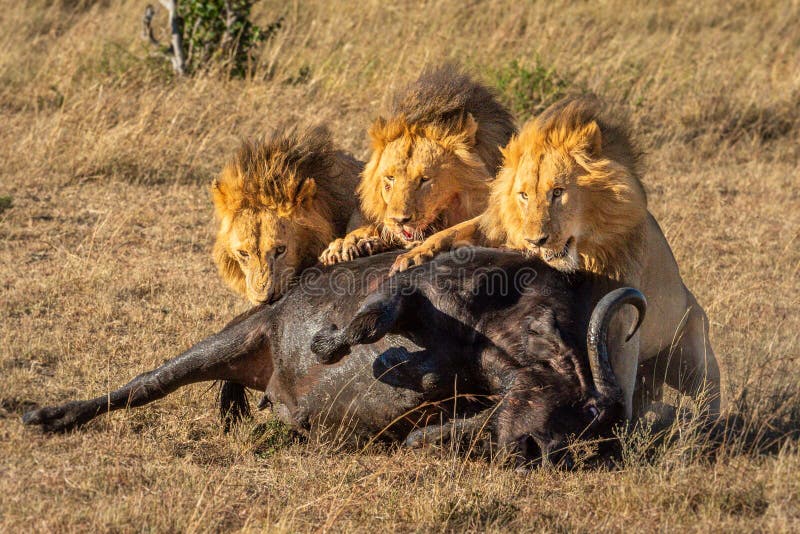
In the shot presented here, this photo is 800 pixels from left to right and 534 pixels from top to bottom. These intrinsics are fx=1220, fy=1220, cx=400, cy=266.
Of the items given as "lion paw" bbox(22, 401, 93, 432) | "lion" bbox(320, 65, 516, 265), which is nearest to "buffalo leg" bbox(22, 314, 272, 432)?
"lion paw" bbox(22, 401, 93, 432)

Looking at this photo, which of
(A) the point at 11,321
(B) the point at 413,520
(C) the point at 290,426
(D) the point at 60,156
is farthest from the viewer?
(D) the point at 60,156

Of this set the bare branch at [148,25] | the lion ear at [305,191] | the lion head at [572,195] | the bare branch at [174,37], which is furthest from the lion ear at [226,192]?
the bare branch at [148,25]

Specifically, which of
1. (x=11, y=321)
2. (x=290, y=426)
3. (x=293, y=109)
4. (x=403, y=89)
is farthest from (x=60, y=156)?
(x=290, y=426)

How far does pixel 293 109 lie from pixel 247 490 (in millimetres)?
6065

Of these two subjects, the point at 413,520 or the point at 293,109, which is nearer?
the point at 413,520

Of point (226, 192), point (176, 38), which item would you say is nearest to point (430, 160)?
point (226, 192)

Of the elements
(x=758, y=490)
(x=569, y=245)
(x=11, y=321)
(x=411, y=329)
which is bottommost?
(x=11, y=321)

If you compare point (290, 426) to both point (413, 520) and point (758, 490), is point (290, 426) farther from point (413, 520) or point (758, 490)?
point (758, 490)

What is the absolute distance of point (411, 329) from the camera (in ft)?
14.1

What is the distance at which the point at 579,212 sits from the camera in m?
4.42

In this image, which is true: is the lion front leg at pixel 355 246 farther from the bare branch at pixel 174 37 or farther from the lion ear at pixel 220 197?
the bare branch at pixel 174 37

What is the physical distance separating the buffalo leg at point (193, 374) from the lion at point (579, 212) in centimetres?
67

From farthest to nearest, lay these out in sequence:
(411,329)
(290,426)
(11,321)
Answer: (11,321), (290,426), (411,329)

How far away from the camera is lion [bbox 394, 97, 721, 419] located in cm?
440
